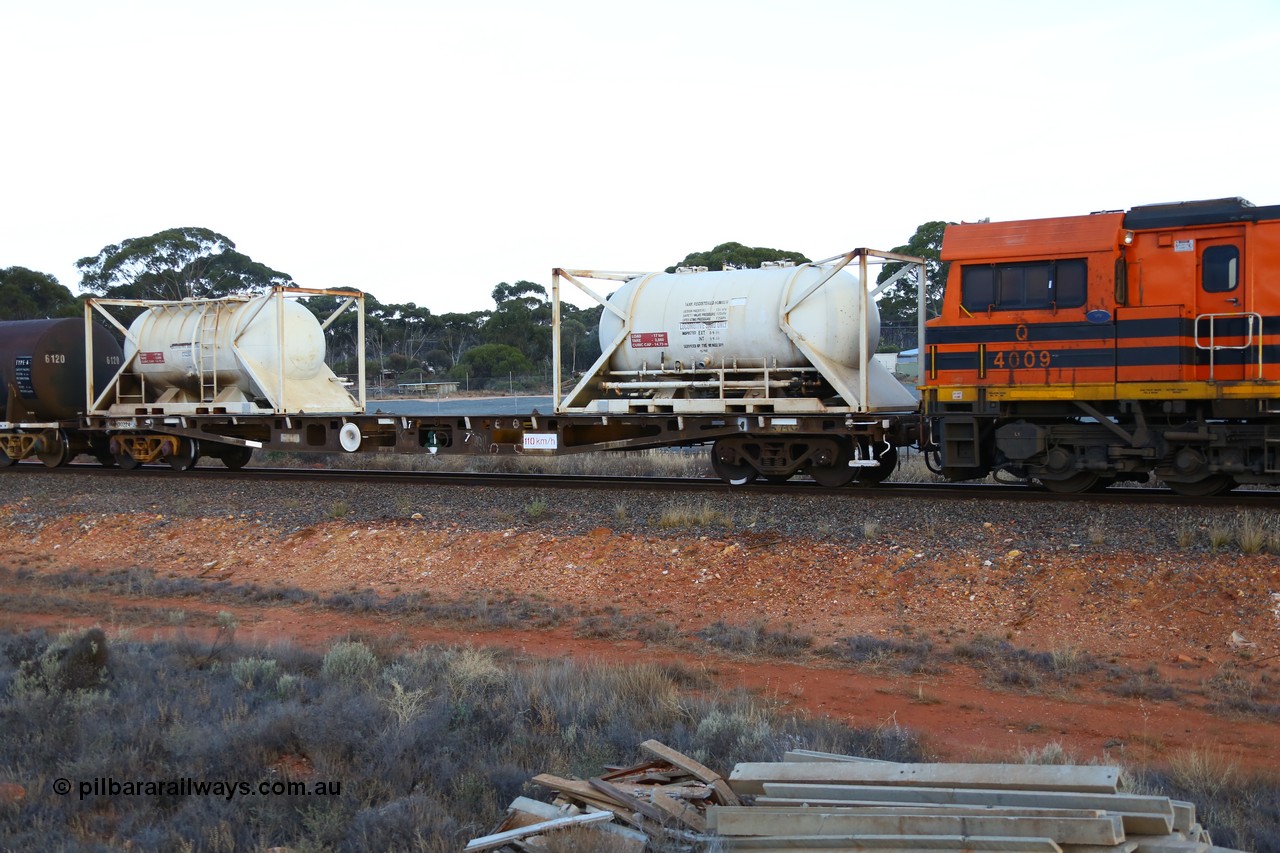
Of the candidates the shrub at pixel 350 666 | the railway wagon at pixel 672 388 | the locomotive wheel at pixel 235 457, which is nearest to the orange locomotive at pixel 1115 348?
the railway wagon at pixel 672 388

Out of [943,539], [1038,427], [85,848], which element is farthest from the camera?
[1038,427]

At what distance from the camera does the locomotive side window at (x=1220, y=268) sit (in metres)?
12.8

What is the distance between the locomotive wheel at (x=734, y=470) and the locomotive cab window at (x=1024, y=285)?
416cm

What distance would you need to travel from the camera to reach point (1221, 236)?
42.1 feet

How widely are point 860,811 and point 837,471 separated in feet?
35.3

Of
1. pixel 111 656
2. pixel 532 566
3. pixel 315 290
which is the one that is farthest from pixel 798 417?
pixel 315 290

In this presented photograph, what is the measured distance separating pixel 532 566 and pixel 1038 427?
274 inches

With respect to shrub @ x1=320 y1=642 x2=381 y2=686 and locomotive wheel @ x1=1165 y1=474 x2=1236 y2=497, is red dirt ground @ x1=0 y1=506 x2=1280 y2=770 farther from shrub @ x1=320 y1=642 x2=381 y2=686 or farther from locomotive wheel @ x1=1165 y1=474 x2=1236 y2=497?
locomotive wheel @ x1=1165 y1=474 x2=1236 y2=497

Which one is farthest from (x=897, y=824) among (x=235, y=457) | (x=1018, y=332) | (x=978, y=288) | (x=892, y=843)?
(x=235, y=457)

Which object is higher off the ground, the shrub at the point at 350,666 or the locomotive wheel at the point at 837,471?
the locomotive wheel at the point at 837,471

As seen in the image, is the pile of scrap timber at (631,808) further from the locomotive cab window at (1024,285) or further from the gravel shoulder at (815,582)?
the locomotive cab window at (1024,285)

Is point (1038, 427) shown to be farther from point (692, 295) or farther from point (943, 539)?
point (692, 295)

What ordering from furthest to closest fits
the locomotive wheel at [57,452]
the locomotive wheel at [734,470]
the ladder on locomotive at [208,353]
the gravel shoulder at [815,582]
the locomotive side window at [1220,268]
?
the locomotive wheel at [57,452], the ladder on locomotive at [208,353], the locomotive wheel at [734,470], the locomotive side window at [1220,268], the gravel shoulder at [815,582]

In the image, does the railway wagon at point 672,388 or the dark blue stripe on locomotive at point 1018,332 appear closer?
the dark blue stripe on locomotive at point 1018,332
